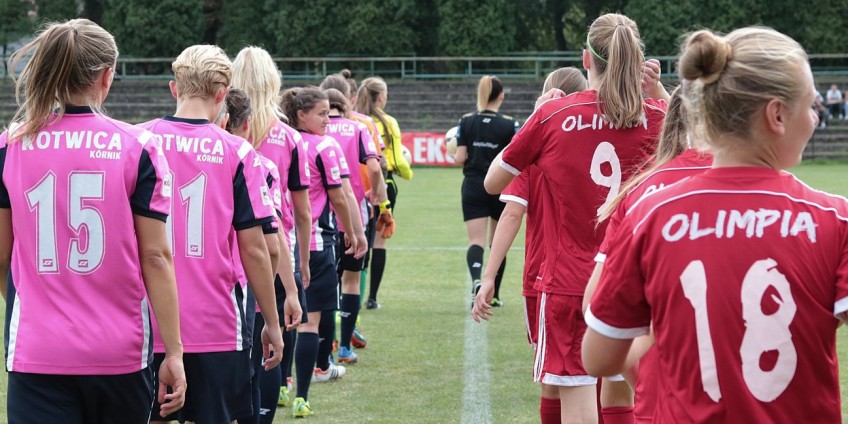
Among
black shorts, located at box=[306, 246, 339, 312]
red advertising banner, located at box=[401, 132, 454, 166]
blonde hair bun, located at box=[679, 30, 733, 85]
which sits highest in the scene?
blonde hair bun, located at box=[679, 30, 733, 85]

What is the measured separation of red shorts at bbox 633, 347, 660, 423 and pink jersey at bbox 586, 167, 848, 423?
0.68 ft

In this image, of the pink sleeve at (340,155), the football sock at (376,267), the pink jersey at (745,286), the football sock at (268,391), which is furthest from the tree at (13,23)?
the pink jersey at (745,286)

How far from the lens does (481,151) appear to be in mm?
10180

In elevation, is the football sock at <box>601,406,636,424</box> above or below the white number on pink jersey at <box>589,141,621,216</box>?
below

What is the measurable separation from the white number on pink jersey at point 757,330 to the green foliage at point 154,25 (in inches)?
→ 1737

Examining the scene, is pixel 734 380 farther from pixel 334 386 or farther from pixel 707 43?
pixel 334 386

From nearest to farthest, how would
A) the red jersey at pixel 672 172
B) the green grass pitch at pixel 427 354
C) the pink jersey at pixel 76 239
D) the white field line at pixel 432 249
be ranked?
the red jersey at pixel 672 172
the pink jersey at pixel 76 239
the green grass pitch at pixel 427 354
the white field line at pixel 432 249

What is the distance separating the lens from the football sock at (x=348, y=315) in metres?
8.09

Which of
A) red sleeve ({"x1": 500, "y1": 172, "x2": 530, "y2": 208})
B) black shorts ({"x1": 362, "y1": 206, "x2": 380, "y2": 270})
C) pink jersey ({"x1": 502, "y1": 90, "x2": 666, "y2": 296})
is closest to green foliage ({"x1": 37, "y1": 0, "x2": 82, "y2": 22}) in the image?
black shorts ({"x1": 362, "y1": 206, "x2": 380, "y2": 270})

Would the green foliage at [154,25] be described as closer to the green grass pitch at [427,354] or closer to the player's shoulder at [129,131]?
the green grass pitch at [427,354]

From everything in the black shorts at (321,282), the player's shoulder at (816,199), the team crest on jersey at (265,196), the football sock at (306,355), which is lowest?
the football sock at (306,355)

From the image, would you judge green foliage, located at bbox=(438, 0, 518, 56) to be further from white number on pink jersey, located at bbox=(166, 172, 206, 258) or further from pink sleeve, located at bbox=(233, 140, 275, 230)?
white number on pink jersey, located at bbox=(166, 172, 206, 258)

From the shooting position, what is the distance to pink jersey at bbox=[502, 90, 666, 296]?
14.5 ft

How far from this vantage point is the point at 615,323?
236cm
